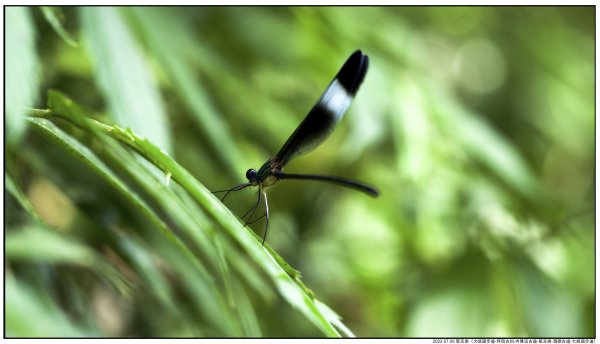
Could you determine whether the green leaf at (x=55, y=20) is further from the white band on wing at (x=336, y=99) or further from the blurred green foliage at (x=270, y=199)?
the white band on wing at (x=336, y=99)

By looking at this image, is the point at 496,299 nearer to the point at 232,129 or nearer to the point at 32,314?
the point at 232,129

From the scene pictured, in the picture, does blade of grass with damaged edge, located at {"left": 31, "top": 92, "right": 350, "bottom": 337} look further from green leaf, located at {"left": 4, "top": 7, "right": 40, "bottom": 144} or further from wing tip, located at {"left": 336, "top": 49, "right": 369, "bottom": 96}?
wing tip, located at {"left": 336, "top": 49, "right": 369, "bottom": 96}

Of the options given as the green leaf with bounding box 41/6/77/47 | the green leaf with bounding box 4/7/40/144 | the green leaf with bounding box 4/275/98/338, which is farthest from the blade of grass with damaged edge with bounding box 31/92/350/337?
the green leaf with bounding box 41/6/77/47

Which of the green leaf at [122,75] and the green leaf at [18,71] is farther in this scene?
the green leaf at [122,75]

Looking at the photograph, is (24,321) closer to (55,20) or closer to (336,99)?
(55,20)

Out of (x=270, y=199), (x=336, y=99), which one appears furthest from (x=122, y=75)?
(x=270, y=199)

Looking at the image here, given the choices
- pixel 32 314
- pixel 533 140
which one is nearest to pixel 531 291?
pixel 32 314

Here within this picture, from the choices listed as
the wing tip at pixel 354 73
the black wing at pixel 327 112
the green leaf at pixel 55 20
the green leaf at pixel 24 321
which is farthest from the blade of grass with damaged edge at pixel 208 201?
the wing tip at pixel 354 73
